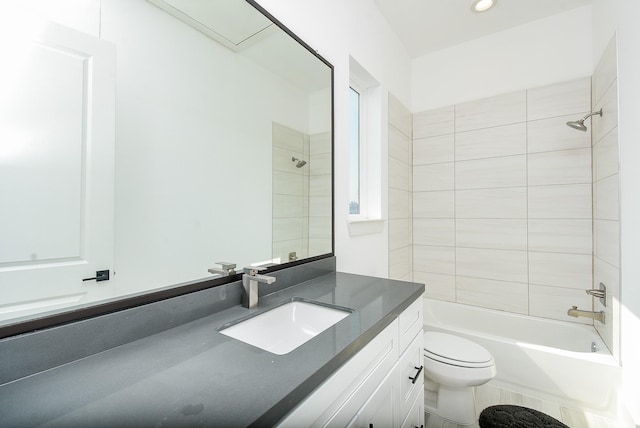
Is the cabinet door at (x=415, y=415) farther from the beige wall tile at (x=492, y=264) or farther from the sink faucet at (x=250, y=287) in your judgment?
the beige wall tile at (x=492, y=264)

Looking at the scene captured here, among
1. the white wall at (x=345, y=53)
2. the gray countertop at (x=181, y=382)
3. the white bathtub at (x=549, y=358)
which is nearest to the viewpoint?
the gray countertop at (x=181, y=382)

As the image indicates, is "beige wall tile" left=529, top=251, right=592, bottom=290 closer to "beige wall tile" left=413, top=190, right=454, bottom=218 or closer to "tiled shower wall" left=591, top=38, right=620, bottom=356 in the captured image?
"tiled shower wall" left=591, top=38, right=620, bottom=356

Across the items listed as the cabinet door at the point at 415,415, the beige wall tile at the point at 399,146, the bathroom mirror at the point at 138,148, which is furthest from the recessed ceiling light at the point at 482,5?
the cabinet door at the point at 415,415

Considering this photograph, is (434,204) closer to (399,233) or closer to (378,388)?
(399,233)

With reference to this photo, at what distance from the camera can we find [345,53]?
170 centimetres

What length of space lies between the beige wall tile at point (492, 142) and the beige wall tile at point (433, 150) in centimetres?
7

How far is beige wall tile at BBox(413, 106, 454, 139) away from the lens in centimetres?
258

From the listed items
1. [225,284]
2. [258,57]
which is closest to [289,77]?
[258,57]

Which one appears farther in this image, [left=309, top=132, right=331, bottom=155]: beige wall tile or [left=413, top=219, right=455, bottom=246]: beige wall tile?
[left=413, top=219, right=455, bottom=246]: beige wall tile

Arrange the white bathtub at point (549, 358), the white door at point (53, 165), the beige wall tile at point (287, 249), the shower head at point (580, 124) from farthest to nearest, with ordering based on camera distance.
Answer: the shower head at point (580, 124) → the white bathtub at point (549, 358) → the beige wall tile at point (287, 249) → the white door at point (53, 165)

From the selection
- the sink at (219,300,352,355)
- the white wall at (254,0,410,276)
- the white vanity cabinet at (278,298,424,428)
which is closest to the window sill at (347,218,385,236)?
the white wall at (254,0,410,276)

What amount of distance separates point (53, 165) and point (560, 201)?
9.47ft

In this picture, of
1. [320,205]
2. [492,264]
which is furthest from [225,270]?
[492,264]

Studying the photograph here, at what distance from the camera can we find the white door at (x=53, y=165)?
0.60m
